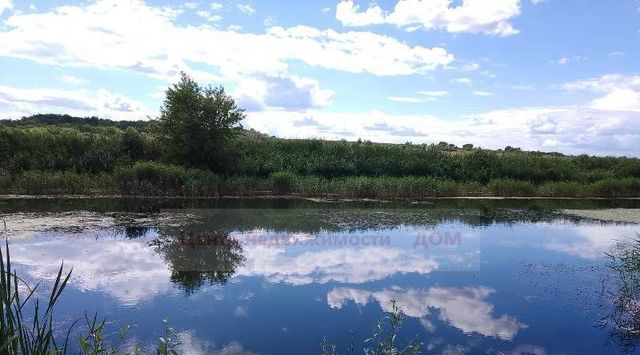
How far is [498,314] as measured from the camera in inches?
306

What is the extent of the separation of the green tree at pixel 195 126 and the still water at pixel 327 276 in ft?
21.3

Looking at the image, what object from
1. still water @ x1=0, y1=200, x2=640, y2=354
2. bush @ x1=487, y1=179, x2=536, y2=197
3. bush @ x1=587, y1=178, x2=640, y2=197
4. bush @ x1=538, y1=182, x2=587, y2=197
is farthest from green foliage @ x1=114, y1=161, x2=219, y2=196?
bush @ x1=587, y1=178, x2=640, y2=197

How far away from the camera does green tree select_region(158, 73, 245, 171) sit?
23719 mm

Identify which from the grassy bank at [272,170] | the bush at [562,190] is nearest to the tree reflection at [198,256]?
the grassy bank at [272,170]

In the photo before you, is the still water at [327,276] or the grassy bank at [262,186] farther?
the grassy bank at [262,186]

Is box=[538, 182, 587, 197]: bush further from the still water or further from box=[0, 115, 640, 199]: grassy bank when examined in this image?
the still water

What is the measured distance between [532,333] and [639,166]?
3251 cm

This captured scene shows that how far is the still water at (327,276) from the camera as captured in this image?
6.84 metres

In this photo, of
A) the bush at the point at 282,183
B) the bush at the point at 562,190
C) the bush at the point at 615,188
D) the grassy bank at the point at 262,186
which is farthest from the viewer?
the bush at the point at 615,188

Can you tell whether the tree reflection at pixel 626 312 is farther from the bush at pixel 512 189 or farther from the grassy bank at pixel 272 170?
the bush at pixel 512 189

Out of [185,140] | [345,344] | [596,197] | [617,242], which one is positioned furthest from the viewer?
[596,197]

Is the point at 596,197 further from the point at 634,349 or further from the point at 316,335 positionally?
the point at 316,335

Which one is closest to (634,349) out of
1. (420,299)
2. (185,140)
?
(420,299)

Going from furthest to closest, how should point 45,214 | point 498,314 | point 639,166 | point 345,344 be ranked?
point 639,166 → point 45,214 → point 498,314 → point 345,344
